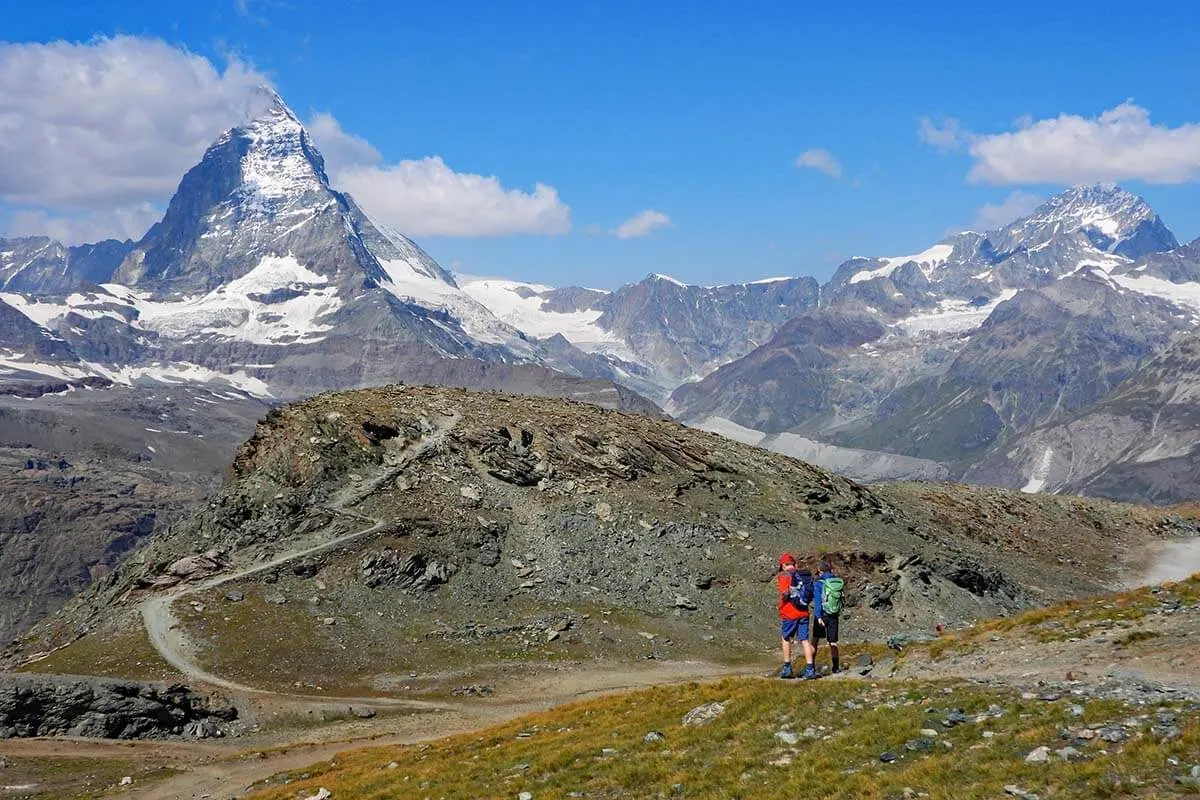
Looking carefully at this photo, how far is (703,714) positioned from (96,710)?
3312 centimetres

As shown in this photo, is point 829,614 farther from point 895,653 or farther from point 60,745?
point 60,745

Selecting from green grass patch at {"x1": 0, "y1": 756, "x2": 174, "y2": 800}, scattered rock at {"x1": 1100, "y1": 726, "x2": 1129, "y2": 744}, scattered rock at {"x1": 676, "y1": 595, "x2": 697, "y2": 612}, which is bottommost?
scattered rock at {"x1": 676, "y1": 595, "x2": 697, "y2": 612}

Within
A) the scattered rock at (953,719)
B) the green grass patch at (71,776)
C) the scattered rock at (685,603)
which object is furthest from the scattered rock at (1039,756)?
the scattered rock at (685,603)

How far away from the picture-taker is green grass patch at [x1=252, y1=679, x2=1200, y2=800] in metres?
20.0

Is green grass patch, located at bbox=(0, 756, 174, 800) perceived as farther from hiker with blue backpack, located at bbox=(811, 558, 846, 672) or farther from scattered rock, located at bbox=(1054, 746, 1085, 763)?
scattered rock, located at bbox=(1054, 746, 1085, 763)

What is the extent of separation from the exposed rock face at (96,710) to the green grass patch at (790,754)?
14.8 meters

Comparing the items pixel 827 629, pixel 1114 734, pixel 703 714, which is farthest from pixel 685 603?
pixel 1114 734

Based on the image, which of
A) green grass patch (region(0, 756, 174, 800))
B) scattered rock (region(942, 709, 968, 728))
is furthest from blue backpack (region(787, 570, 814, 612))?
green grass patch (region(0, 756, 174, 800))

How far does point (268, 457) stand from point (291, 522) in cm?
1144

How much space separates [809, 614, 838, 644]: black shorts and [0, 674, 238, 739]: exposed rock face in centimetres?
3176

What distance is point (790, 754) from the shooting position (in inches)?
985

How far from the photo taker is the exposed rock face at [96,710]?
47.7 m

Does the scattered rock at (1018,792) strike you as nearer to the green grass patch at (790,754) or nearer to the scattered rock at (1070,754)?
the green grass patch at (790,754)

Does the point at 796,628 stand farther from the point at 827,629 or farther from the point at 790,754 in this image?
the point at 790,754
